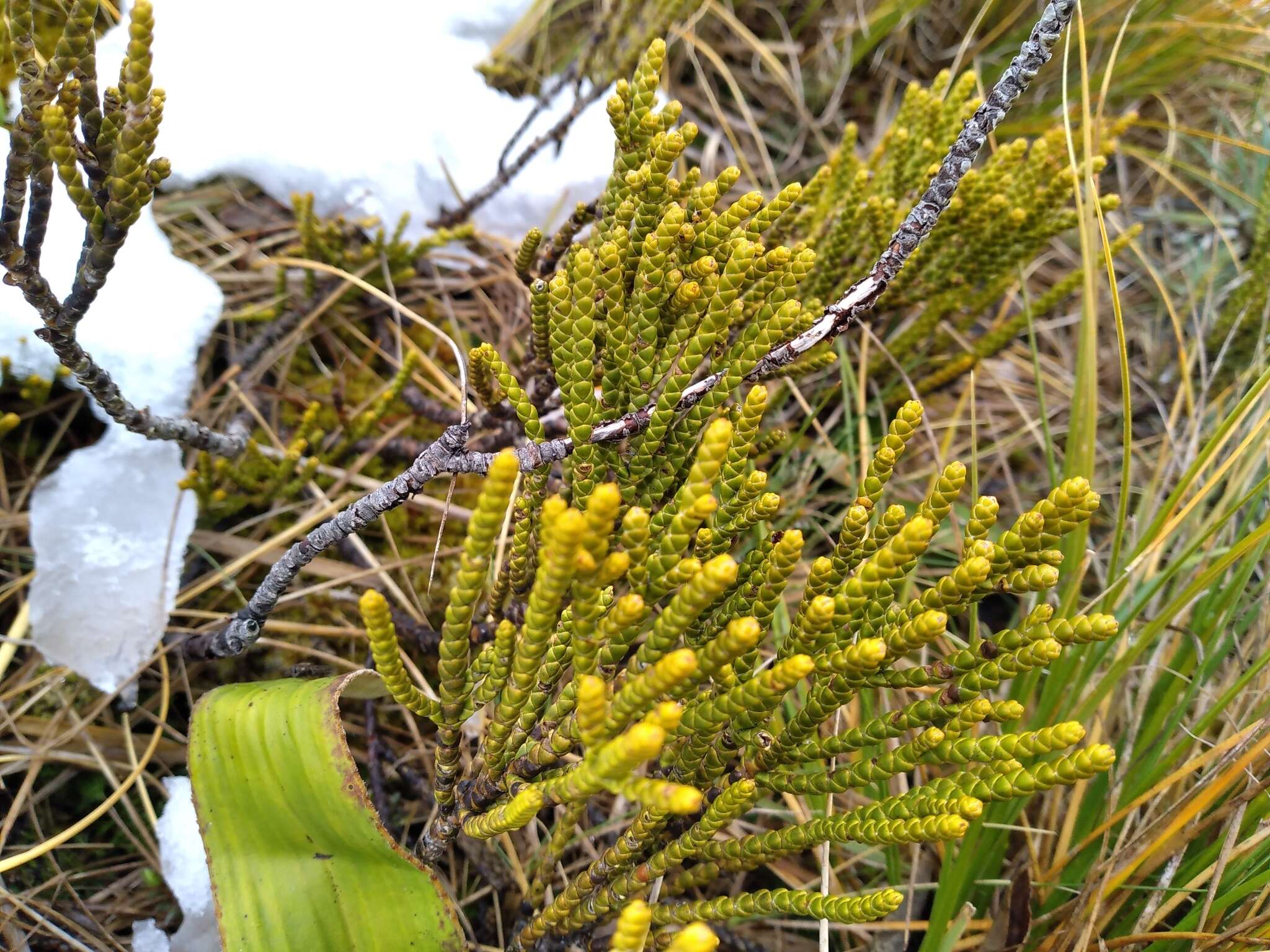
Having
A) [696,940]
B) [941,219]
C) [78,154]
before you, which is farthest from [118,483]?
[941,219]

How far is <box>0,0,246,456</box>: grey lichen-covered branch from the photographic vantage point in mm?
1025

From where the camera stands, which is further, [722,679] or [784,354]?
[784,354]

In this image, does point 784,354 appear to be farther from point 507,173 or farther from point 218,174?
point 218,174

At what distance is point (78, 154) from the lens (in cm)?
113

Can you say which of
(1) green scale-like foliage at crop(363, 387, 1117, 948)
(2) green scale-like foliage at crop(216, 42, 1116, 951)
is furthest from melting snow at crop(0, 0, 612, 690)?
(1) green scale-like foliage at crop(363, 387, 1117, 948)

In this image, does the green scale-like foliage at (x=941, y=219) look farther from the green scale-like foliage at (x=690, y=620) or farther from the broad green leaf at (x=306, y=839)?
the broad green leaf at (x=306, y=839)

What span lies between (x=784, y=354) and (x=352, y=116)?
1.65 meters

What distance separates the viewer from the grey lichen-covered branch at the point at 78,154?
103 centimetres

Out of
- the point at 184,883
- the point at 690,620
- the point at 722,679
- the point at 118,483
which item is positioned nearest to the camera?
the point at 690,620

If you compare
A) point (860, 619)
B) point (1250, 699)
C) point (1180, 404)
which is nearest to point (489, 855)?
point (860, 619)

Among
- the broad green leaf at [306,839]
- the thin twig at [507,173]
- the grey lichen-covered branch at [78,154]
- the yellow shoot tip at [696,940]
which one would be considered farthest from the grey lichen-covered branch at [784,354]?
the thin twig at [507,173]

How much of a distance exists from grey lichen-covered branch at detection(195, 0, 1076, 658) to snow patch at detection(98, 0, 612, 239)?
1254mm

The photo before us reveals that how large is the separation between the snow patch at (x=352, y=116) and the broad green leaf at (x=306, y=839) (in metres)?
1.48

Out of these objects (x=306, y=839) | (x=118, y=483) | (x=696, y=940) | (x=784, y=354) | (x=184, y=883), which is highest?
(x=784, y=354)
